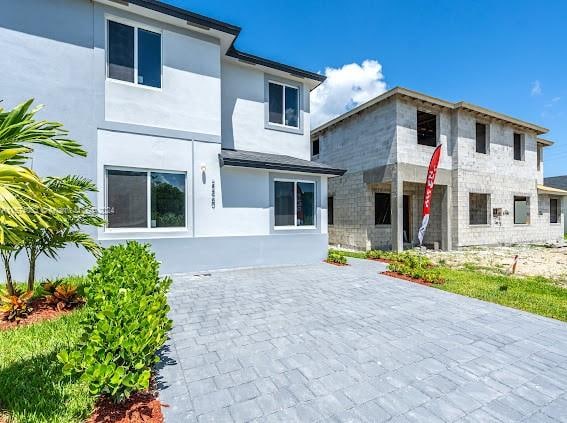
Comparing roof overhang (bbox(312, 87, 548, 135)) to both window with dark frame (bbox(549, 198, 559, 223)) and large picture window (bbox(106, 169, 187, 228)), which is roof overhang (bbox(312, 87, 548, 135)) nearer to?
window with dark frame (bbox(549, 198, 559, 223))

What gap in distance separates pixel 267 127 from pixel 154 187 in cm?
480

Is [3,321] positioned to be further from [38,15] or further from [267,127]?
[267,127]

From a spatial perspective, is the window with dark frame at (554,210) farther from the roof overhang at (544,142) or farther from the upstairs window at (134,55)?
the upstairs window at (134,55)

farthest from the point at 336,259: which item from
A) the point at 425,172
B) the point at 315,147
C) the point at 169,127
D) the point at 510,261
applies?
the point at 315,147

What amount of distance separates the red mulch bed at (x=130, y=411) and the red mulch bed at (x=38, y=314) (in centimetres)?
321

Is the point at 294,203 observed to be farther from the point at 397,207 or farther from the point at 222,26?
the point at 397,207

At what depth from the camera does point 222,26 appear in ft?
28.5

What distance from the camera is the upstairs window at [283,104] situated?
10.9 metres

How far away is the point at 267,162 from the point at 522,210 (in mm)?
20772

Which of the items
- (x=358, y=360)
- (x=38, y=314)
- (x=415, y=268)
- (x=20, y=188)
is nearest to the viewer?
(x=20, y=188)

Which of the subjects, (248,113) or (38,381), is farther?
(248,113)

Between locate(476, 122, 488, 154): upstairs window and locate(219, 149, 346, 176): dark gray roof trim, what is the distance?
12.6 metres

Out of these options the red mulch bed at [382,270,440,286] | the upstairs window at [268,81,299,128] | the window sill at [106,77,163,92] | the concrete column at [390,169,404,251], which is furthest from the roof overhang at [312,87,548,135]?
the window sill at [106,77,163,92]

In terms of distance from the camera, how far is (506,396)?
305 cm
